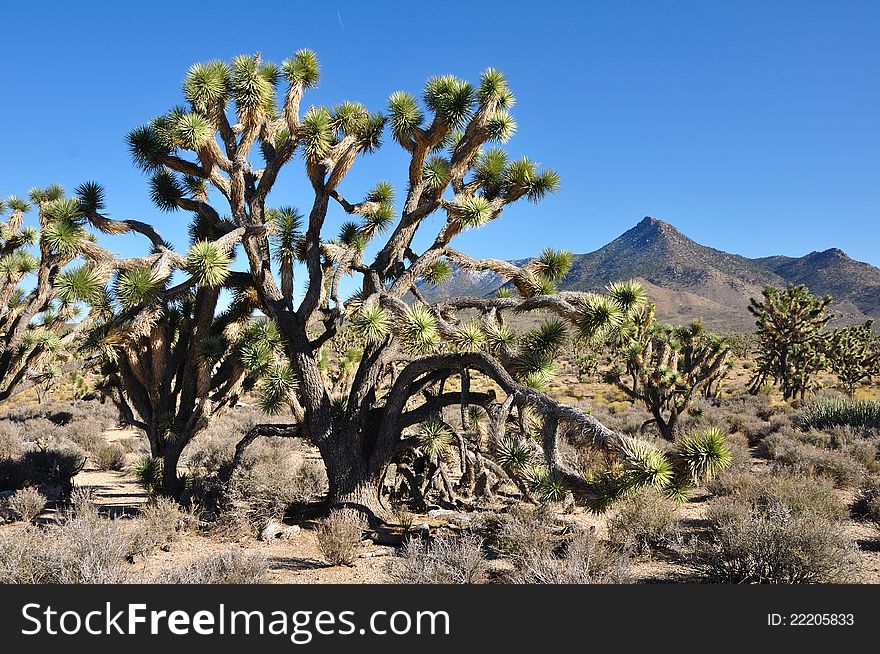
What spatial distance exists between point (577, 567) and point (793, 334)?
26864 mm

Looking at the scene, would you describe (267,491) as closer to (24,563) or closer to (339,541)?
(339,541)

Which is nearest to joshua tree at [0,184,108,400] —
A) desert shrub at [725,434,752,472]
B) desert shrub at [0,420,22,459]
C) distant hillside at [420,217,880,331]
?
desert shrub at [0,420,22,459]

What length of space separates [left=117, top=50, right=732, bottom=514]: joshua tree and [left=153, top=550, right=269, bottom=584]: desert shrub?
7.70 ft

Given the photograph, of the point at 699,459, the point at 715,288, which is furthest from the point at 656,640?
the point at 715,288

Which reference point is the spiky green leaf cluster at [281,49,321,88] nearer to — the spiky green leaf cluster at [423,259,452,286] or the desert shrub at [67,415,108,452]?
the spiky green leaf cluster at [423,259,452,286]

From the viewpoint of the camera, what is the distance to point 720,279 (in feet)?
521

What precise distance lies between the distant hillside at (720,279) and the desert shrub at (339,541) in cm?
11580

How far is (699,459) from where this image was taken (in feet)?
17.7

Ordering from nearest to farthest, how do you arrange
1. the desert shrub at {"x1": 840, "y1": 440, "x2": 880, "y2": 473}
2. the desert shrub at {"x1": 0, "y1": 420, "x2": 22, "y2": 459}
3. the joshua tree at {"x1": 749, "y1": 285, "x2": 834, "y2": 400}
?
the desert shrub at {"x1": 840, "y1": 440, "x2": 880, "y2": 473}, the desert shrub at {"x1": 0, "y1": 420, "x2": 22, "y2": 459}, the joshua tree at {"x1": 749, "y1": 285, "x2": 834, "y2": 400}

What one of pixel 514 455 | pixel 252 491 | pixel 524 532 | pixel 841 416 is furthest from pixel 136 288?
pixel 841 416

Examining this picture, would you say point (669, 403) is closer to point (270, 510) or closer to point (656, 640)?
point (270, 510)

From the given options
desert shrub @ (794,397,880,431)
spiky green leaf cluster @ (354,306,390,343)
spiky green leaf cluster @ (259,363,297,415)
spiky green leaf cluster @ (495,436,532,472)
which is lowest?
desert shrub @ (794,397,880,431)

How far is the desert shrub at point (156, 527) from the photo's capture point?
6437mm

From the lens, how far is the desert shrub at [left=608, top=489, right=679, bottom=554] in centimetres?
671
